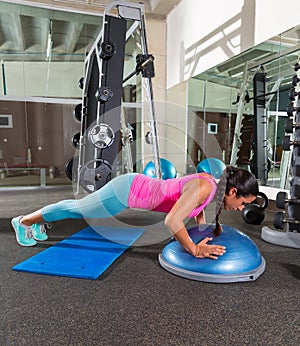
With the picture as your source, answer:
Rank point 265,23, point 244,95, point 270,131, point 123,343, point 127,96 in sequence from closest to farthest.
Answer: point 123,343 → point 265,23 → point 270,131 → point 244,95 → point 127,96

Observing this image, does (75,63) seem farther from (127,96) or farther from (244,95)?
(244,95)

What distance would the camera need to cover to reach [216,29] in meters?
3.88

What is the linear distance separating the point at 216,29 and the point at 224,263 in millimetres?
3436

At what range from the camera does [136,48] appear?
5320 millimetres

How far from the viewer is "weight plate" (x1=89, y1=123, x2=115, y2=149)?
2.58 meters

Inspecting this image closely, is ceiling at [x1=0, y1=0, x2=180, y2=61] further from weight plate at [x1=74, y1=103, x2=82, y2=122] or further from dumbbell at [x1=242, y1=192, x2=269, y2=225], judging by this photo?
dumbbell at [x1=242, y1=192, x2=269, y2=225]

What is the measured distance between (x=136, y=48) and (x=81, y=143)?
2.92m

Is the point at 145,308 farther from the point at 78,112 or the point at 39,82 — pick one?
the point at 39,82

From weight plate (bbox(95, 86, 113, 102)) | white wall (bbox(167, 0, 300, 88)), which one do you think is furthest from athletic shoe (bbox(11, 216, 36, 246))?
white wall (bbox(167, 0, 300, 88))

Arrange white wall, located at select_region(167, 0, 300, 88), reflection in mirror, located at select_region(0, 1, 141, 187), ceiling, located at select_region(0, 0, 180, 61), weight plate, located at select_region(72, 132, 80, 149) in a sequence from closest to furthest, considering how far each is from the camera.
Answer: white wall, located at select_region(167, 0, 300, 88) → weight plate, located at select_region(72, 132, 80, 149) → ceiling, located at select_region(0, 0, 180, 61) → reflection in mirror, located at select_region(0, 1, 141, 187)

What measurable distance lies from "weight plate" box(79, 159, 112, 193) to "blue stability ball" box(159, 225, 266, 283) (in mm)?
1198

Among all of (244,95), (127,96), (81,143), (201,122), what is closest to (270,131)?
(244,95)

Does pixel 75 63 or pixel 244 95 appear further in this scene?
pixel 75 63

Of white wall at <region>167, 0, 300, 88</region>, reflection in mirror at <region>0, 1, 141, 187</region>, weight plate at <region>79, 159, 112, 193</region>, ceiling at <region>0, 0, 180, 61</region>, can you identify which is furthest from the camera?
reflection in mirror at <region>0, 1, 141, 187</region>
